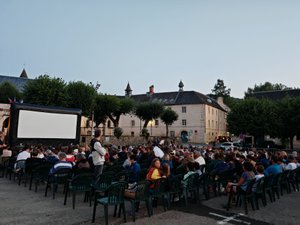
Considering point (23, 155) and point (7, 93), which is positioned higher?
point (7, 93)

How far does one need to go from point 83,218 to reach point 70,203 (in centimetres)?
147

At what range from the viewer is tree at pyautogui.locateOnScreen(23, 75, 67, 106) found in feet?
101

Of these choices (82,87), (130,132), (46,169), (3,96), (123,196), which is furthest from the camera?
(130,132)

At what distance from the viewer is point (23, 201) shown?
6.98m

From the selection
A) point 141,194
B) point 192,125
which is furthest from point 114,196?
point 192,125

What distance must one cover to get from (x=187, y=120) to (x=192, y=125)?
5.23 feet

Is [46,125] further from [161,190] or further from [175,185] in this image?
[161,190]

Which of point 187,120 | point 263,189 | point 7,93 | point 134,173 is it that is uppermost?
point 7,93

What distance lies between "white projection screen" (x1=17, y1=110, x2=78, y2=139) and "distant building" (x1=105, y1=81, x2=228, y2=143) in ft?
105

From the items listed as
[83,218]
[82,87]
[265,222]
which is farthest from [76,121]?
[265,222]

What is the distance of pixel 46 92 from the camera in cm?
3067

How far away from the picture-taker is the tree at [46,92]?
30.7 meters

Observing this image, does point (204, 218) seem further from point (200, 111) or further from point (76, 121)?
point (200, 111)

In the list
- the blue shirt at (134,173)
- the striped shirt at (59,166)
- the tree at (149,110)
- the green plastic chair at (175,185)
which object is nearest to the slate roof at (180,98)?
the tree at (149,110)
